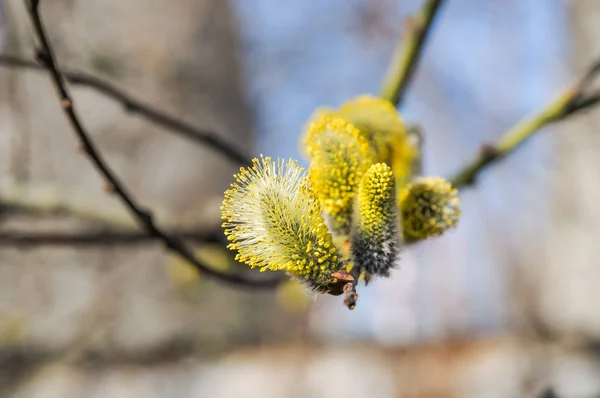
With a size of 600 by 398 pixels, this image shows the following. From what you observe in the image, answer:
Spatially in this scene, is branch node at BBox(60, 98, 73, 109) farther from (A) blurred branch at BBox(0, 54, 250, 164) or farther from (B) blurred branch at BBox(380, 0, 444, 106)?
(B) blurred branch at BBox(380, 0, 444, 106)

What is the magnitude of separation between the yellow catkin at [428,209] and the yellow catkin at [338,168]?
0.06 meters

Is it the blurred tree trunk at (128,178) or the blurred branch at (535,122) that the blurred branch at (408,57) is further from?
the blurred tree trunk at (128,178)

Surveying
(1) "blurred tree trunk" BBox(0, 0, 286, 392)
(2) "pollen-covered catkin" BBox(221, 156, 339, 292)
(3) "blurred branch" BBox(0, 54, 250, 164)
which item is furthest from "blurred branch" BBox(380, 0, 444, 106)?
(1) "blurred tree trunk" BBox(0, 0, 286, 392)

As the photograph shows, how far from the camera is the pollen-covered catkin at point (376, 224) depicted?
0.48 m

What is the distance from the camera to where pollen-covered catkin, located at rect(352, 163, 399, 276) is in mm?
476

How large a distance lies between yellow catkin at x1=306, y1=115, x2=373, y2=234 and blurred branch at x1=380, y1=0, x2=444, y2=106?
0.44 meters

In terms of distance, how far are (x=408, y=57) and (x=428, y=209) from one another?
19.2 inches

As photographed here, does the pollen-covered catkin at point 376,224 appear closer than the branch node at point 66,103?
Yes

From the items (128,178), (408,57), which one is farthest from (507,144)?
(128,178)

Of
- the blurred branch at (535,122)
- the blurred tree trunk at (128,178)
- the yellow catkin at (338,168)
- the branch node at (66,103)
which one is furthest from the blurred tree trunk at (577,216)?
the branch node at (66,103)

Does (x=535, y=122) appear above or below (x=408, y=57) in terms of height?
below

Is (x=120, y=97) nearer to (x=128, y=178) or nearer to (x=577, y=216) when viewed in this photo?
(x=577, y=216)

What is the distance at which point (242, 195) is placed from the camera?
496mm

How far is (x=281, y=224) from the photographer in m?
0.47
